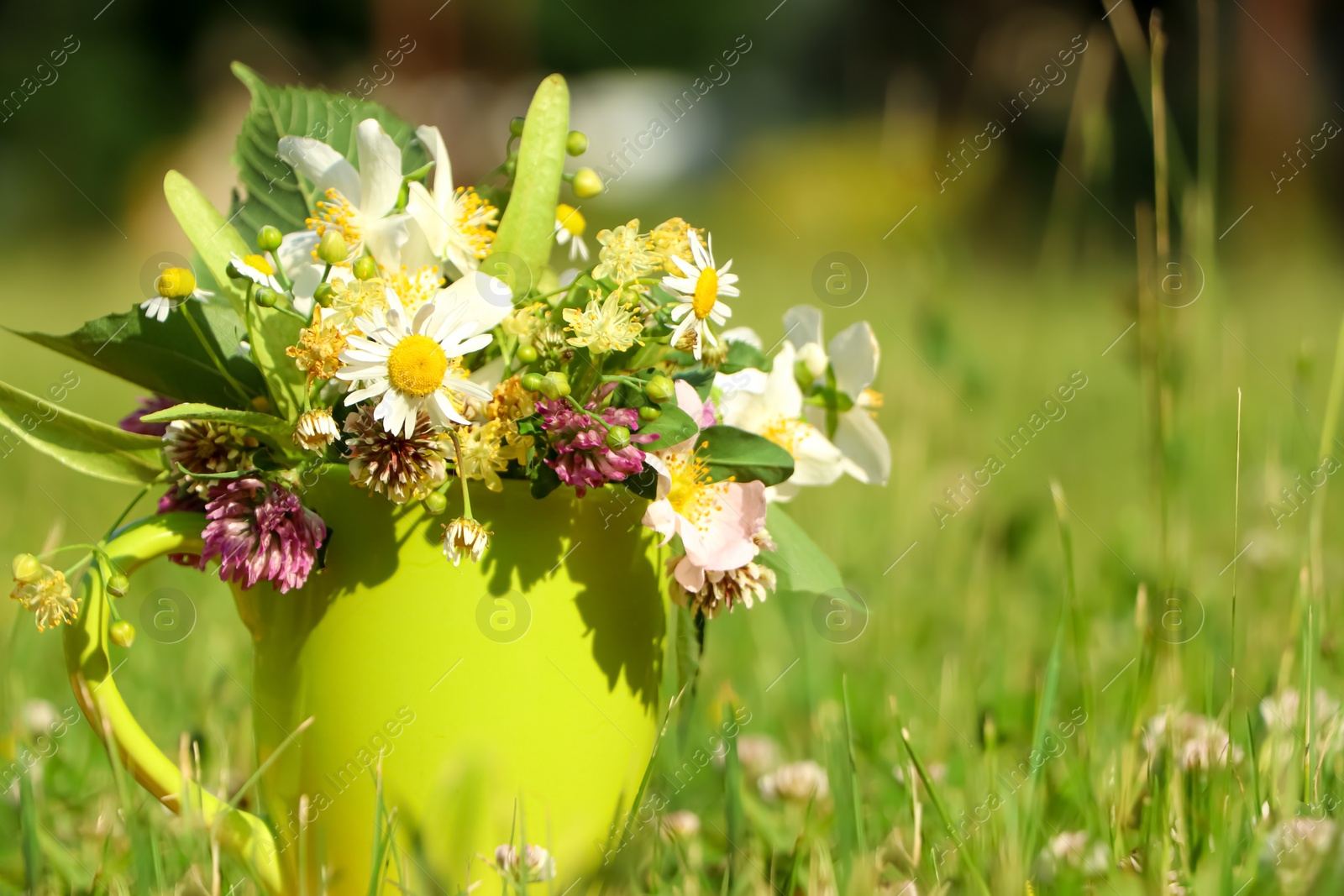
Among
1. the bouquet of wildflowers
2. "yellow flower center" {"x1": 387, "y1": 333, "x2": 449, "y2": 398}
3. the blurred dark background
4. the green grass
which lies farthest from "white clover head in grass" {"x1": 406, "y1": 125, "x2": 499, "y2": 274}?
the blurred dark background

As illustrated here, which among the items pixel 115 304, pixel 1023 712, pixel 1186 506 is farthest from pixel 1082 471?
pixel 115 304

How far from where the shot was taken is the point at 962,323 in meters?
3.43

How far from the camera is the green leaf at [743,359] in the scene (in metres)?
0.71

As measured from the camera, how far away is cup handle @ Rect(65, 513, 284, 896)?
0.62m

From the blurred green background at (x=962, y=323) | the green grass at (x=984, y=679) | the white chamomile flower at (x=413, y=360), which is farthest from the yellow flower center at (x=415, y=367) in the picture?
the blurred green background at (x=962, y=323)

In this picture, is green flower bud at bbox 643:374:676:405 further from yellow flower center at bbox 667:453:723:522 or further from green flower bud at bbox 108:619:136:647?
green flower bud at bbox 108:619:136:647

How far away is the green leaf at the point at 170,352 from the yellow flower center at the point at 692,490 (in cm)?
25

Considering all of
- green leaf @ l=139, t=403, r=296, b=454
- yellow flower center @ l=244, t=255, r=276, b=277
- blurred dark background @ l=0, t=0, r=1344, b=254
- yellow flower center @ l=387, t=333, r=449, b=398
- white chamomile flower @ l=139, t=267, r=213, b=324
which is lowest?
green leaf @ l=139, t=403, r=296, b=454

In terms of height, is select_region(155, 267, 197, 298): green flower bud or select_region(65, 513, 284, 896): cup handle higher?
select_region(155, 267, 197, 298): green flower bud

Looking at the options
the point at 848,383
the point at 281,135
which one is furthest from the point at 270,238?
the point at 848,383

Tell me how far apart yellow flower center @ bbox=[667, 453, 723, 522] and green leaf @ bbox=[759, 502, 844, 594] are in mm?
53

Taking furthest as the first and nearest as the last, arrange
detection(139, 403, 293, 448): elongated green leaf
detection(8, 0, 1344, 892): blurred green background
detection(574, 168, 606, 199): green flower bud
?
detection(8, 0, 1344, 892): blurred green background, detection(574, 168, 606, 199): green flower bud, detection(139, 403, 293, 448): elongated green leaf

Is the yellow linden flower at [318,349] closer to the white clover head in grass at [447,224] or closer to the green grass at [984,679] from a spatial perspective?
the white clover head in grass at [447,224]

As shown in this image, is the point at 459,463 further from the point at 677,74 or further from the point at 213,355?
the point at 677,74
